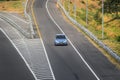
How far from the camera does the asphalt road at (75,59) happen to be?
4538cm

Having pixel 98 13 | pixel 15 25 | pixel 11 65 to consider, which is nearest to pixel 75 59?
pixel 11 65

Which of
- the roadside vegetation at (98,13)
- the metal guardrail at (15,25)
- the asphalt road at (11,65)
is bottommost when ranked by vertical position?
the roadside vegetation at (98,13)

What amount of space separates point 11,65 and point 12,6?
54.9m

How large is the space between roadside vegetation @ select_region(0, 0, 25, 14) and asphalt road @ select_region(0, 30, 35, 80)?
37.6 m

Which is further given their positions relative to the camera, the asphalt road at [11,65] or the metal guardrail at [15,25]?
the metal guardrail at [15,25]

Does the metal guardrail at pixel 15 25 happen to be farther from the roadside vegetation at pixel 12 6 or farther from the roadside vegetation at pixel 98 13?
the roadside vegetation at pixel 98 13

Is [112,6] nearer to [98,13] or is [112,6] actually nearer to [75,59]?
[98,13]

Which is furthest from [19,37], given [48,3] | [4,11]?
[48,3]

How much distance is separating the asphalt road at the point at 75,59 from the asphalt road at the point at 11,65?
350 centimetres

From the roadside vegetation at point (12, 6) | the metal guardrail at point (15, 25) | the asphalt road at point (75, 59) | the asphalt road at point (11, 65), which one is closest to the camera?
the asphalt road at point (11, 65)

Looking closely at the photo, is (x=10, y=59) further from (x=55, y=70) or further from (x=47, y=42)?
(x=47, y=42)

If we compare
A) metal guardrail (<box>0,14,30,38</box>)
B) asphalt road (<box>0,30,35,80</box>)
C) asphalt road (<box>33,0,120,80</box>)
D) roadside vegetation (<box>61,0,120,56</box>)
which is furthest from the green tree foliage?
asphalt road (<box>0,30,35,80</box>)

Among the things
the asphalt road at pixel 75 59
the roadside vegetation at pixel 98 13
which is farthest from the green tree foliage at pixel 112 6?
the asphalt road at pixel 75 59

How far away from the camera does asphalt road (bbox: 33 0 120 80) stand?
149 ft
